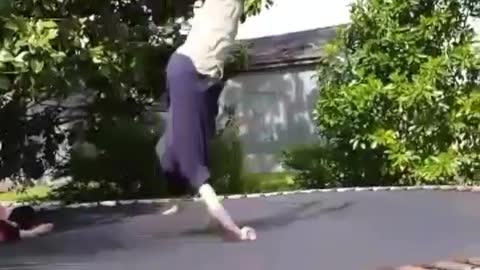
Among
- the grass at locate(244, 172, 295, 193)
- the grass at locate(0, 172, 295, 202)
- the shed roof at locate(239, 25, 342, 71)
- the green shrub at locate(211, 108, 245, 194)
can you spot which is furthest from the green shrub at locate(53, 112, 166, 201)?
the shed roof at locate(239, 25, 342, 71)

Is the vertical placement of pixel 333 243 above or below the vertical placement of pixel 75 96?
below

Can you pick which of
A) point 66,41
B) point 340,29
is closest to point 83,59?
point 66,41

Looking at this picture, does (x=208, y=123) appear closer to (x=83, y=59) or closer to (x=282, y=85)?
(x=83, y=59)

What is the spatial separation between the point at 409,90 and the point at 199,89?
3.38 meters

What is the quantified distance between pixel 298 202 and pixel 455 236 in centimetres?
178

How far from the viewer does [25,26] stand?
5082 mm

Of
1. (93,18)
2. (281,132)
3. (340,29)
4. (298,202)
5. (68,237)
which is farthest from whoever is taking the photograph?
(281,132)

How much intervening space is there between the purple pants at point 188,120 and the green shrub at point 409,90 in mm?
3194

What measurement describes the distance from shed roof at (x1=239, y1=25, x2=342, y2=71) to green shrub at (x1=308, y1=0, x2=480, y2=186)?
255 cm

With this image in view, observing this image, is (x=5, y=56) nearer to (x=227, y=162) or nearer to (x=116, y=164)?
(x=116, y=164)

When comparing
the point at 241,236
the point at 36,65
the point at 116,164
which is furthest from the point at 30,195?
the point at 241,236

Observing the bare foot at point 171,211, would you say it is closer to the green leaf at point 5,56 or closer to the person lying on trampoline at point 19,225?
the person lying on trampoline at point 19,225

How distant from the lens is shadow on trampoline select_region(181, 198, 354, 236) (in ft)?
16.0

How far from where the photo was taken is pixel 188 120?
439 centimetres
